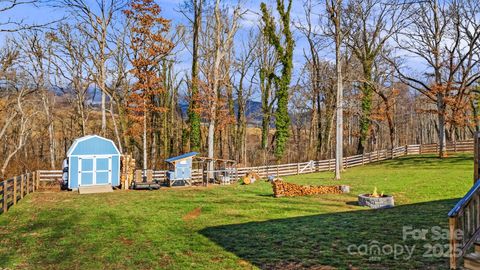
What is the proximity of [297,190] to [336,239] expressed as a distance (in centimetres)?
765

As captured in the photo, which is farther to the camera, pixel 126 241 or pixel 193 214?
pixel 193 214

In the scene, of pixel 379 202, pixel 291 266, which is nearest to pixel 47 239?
pixel 291 266

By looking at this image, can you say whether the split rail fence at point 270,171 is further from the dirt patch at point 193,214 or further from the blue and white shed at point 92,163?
the dirt patch at point 193,214

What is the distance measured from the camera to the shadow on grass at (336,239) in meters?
6.60

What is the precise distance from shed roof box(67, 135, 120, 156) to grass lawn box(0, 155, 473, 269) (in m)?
3.75

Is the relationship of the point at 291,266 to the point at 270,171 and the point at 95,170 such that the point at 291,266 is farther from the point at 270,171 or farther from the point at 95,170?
the point at 270,171

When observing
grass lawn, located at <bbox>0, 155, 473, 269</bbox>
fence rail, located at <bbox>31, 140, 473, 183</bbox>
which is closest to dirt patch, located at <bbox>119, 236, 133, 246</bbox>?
grass lawn, located at <bbox>0, 155, 473, 269</bbox>

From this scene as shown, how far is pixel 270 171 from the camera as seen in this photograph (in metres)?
26.3

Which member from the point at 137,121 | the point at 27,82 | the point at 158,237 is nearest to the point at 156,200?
the point at 158,237

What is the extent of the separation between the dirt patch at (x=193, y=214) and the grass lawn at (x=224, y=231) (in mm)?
35

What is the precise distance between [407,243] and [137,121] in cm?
2253

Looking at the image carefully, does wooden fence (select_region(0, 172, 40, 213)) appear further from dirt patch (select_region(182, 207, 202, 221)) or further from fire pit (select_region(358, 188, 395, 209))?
fire pit (select_region(358, 188, 395, 209))

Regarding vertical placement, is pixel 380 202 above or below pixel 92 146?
below

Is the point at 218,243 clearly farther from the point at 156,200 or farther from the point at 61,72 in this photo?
the point at 61,72
